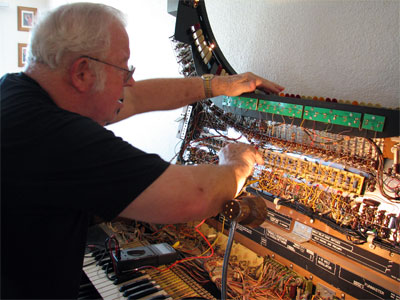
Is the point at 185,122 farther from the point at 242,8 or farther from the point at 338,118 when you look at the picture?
the point at 338,118

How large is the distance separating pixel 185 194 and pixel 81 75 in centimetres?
46

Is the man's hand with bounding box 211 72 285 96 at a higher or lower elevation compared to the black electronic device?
higher

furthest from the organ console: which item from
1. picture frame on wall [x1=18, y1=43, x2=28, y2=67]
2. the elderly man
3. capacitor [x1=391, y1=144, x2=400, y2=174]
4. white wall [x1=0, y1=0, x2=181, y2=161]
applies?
picture frame on wall [x1=18, y1=43, x2=28, y2=67]

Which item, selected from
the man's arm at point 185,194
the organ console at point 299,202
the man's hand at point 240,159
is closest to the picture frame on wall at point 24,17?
the organ console at point 299,202

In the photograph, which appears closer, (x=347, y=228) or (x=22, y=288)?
(x=22, y=288)

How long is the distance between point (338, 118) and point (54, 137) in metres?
0.89

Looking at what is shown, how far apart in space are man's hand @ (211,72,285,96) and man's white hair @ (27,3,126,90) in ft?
1.97

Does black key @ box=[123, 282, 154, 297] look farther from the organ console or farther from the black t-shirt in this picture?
the black t-shirt

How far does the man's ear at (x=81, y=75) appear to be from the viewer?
0.93 metres

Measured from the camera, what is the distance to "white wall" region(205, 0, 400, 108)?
1290 millimetres

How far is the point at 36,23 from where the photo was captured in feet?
3.23

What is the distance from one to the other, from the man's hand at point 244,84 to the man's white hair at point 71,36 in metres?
0.60

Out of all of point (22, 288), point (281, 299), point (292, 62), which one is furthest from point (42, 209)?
point (292, 62)

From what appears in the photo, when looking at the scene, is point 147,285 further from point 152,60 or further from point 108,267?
point 152,60
